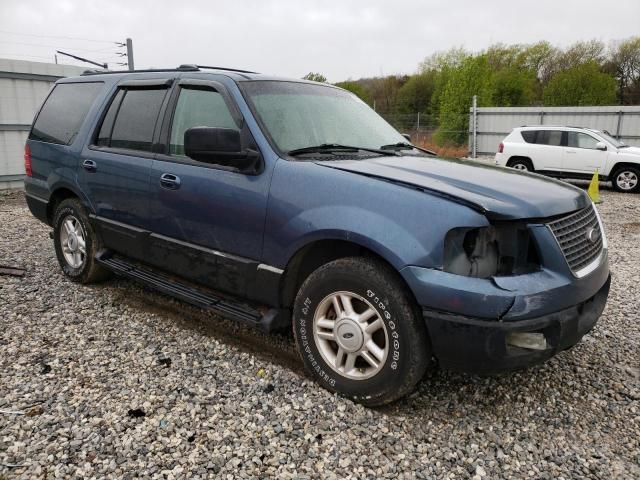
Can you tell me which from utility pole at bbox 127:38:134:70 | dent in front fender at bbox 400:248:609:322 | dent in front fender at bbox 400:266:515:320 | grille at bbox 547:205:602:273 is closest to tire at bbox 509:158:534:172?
grille at bbox 547:205:602:273

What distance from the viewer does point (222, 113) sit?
10.8ft

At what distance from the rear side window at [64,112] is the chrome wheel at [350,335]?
9.93ft

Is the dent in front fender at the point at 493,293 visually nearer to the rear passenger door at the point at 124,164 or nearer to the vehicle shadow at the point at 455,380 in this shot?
the vehicle shadow at the point at 455,380

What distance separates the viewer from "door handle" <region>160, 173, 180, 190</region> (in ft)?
11.1

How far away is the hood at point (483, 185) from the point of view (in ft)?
7.93

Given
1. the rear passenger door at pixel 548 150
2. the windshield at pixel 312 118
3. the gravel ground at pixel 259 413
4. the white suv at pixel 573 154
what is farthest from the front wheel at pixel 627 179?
the windshield at pixel 312 118

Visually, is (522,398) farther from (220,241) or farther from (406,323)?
(220,241)

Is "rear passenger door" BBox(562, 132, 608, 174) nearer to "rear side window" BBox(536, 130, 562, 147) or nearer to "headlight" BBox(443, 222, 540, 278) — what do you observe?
"rear side window" BBox(536, 130, 562, 147)

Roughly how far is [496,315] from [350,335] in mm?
790

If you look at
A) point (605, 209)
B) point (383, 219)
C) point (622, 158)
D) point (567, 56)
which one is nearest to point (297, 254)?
point (383, 219)

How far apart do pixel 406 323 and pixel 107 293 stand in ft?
10.2

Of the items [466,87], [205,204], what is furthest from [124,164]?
[466,87]

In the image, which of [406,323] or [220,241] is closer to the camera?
[406,323]

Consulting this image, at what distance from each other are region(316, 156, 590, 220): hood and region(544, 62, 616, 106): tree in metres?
33.1
